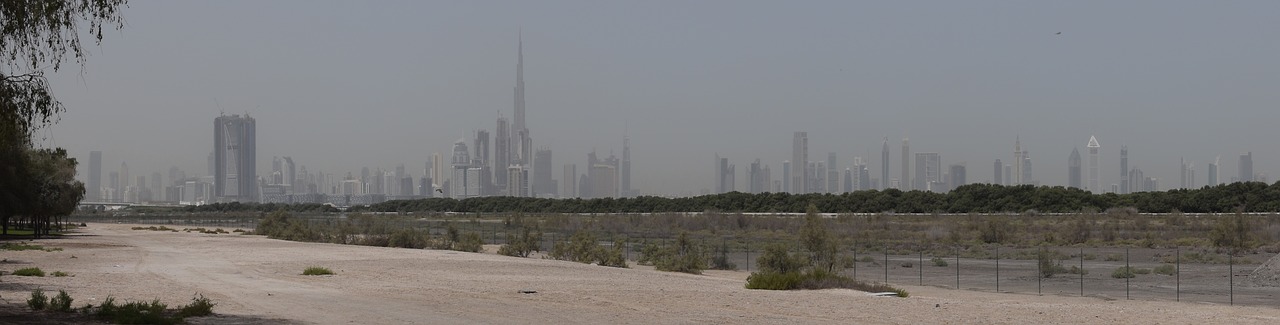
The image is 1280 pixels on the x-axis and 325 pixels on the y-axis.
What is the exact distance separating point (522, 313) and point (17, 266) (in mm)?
21666

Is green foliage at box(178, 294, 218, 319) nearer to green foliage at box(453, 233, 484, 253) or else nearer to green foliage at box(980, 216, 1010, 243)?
green foliage at box(453, 233, 484, 253)

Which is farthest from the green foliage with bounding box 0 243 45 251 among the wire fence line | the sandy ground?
the wire fence line

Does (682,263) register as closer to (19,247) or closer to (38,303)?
(38,303)

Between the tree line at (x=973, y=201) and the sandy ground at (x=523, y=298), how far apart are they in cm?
6954

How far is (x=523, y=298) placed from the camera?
2989cm

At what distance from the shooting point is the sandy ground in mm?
24781

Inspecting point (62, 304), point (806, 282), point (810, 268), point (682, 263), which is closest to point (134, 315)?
point (62, 304)

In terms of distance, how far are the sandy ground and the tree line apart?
6954 cm

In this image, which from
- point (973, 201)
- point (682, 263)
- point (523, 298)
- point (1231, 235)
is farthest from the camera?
point (973, 201)

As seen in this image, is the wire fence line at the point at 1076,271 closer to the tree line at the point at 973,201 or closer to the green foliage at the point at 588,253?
the green foliage at the point at 588,253

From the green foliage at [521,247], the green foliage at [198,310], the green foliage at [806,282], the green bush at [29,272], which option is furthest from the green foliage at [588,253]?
the green foliage at [198,310]

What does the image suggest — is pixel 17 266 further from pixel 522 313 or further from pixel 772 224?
pixel 772 224

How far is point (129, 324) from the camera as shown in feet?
66.3

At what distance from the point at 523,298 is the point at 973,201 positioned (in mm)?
114142
